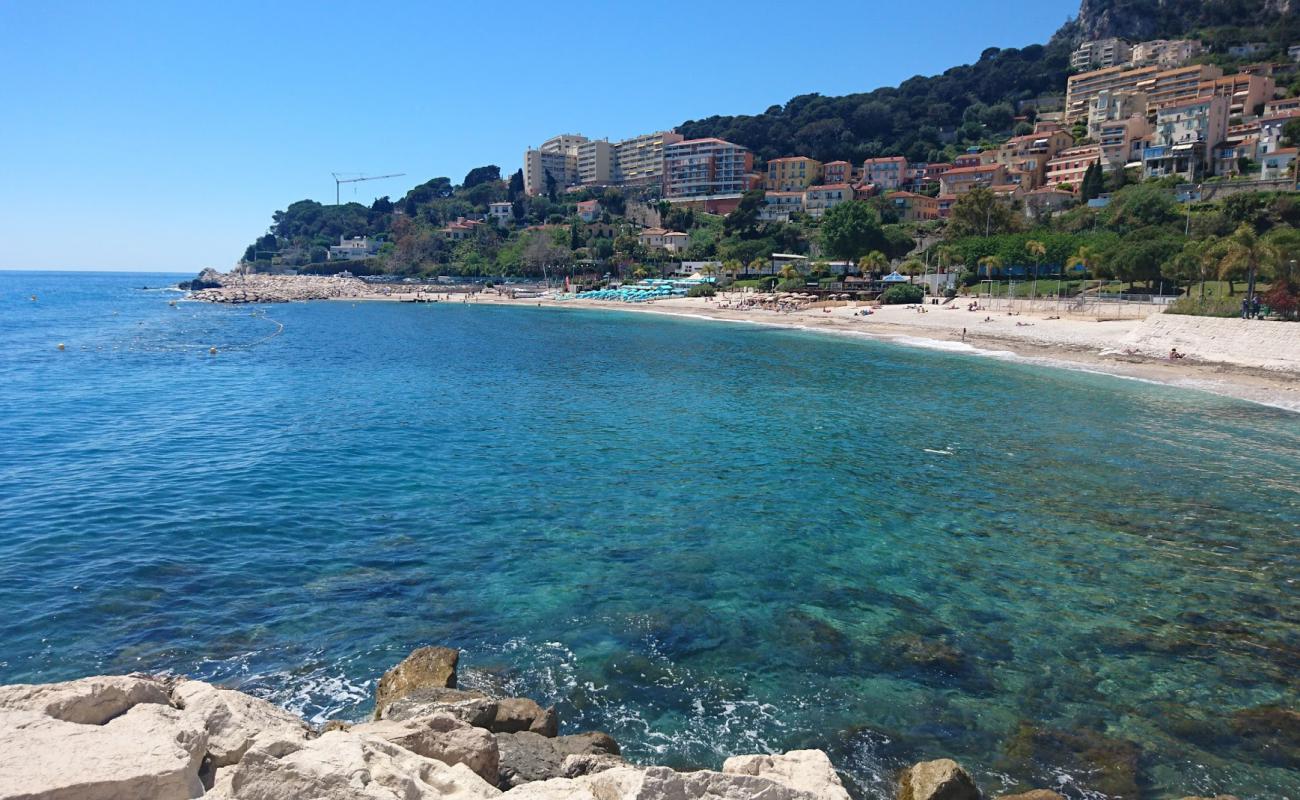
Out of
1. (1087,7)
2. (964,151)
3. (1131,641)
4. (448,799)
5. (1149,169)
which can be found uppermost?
(1087,7)

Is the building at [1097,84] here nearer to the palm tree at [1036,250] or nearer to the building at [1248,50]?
the building at [1248,50]

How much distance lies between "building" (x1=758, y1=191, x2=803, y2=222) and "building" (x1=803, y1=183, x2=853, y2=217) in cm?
149

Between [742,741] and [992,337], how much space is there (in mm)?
47674

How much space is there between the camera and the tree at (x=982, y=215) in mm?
83312

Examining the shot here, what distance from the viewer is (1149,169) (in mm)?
91562

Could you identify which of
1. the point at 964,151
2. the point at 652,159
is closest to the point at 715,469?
the point at 964,151

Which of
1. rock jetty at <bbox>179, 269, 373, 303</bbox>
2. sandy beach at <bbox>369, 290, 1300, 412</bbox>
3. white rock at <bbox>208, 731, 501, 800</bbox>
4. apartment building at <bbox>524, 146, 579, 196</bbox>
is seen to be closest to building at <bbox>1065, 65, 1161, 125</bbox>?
sandy beach at <bbox>369, 290, 1300, 412</bbox>

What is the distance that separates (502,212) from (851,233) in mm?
109477

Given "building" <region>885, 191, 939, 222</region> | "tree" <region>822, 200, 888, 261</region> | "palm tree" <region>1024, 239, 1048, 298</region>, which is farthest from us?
"building" <region>885, 191, 939, 222</region>

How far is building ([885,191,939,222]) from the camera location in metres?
114

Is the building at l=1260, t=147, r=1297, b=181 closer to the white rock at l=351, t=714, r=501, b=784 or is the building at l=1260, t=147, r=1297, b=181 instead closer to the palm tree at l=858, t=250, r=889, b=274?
the palm tree at l=858, t=250, r=889, b=274

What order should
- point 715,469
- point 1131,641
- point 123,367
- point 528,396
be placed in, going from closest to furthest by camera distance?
1. point 1131,641
2. point 715,469
3. point 528,396
4. point 123,367

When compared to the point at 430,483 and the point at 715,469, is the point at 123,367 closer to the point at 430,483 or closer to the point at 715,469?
the point at 430,483

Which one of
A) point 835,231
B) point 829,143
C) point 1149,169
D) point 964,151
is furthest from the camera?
point 829,143
